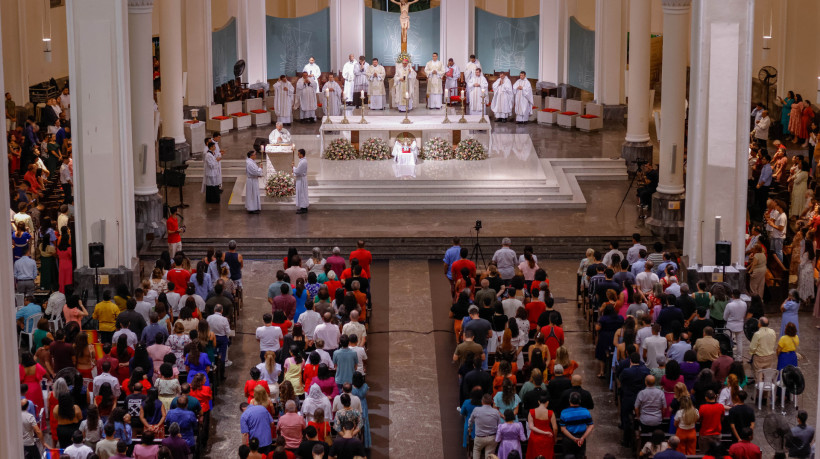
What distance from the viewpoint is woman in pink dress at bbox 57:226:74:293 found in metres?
19.6

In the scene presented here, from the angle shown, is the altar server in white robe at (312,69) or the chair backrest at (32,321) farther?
the altar server in white robe at (312,69)

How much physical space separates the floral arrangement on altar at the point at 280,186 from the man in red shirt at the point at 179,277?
7.52 metres

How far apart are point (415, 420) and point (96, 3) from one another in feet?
26.7

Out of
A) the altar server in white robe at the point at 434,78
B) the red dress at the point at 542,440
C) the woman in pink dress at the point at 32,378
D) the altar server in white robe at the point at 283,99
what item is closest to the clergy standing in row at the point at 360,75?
the altar server in white robe at the point at 434,78

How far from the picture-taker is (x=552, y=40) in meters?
34.5

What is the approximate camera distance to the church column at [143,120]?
2195 centimetres

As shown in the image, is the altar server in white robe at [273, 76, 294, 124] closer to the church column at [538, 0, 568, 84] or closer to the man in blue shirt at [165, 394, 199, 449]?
the church column at [538, 0, 568, 84]

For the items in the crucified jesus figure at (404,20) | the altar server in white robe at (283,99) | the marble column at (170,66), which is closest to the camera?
the marble column at (170,66)

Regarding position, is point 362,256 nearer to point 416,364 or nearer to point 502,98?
point 416,364

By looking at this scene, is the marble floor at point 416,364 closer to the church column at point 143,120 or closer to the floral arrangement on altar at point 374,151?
the church column at point 143,120

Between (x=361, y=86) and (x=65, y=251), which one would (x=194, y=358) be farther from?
(x=361, y=86)

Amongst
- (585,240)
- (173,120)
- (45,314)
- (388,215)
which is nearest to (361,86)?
(173,120)

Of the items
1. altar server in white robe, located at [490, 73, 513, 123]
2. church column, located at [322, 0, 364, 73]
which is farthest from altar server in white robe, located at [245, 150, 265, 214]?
church column, located at [322, 0, 364, 73]

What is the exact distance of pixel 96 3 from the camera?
19.1 m
